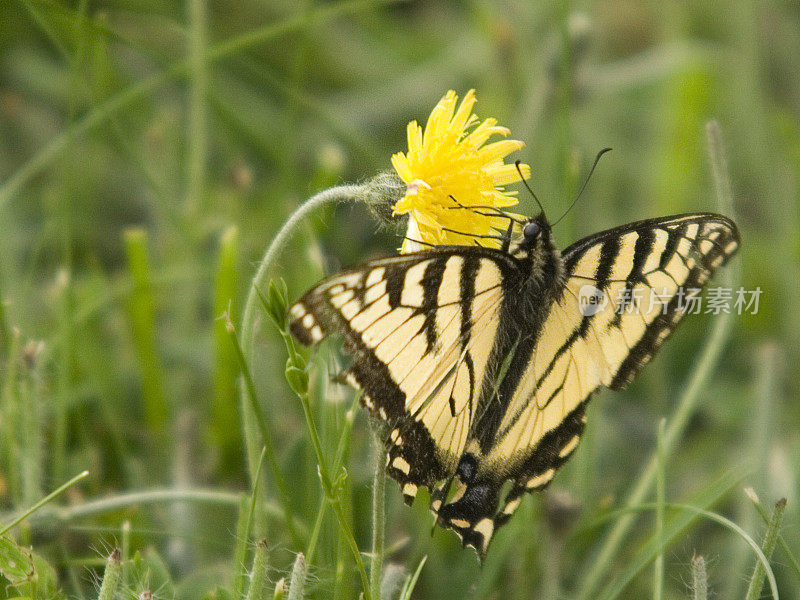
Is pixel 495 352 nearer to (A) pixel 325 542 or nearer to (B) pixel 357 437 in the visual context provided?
(A) pixel 325 542

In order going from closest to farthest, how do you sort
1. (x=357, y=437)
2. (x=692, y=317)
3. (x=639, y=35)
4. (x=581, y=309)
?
(x=581, y=309), (x=357, y=437), (x=692, y=317), (x=639, y=35)

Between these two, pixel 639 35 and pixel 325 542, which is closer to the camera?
pixel 325 542

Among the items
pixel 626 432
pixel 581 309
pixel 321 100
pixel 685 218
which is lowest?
pixel 626 432

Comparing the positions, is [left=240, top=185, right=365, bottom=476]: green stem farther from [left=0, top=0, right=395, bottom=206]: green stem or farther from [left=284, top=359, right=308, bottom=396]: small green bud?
[left=0, top=0, right=395, bottom=206]: green stem

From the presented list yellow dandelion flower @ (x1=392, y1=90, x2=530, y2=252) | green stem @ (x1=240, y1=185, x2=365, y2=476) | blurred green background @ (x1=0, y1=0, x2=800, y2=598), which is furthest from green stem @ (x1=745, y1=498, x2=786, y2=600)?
green stem @ (x1=240, y1=185, x2=365, y2=476)

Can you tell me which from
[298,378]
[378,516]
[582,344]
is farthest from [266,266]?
[582,344]

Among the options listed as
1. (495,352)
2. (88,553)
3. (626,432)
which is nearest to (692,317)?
(626,432)

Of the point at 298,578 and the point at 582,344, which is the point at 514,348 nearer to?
the point at 582,344
